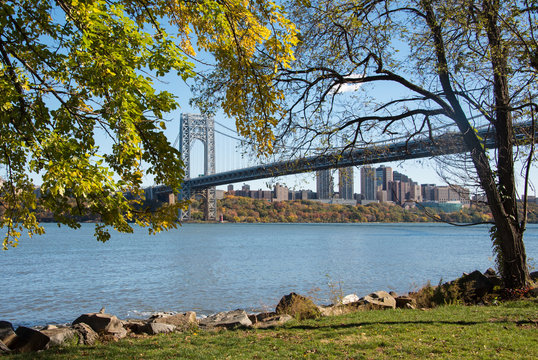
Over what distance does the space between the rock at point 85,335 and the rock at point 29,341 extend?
42 centimetres

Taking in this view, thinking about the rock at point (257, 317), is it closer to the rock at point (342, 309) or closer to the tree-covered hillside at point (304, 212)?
the rock at point (342, 309)

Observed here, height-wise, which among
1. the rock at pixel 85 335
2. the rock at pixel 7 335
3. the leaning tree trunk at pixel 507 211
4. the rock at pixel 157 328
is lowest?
the rock at pixel 157 328

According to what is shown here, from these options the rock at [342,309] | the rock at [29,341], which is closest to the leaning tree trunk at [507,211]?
the rock at [342,309]

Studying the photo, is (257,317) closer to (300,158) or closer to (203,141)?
(300,158)

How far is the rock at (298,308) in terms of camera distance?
7.37 metres

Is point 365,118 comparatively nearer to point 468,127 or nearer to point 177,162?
point 468,127

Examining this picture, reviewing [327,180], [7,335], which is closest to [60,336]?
[7,335]

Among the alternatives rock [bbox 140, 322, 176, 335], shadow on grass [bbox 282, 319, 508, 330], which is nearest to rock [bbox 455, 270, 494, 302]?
shadow on grass [bbox 282, 319, 508, 330]

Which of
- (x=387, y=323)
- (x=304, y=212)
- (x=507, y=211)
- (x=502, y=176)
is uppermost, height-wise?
(x=502, y=176)

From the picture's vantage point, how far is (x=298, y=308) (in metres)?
7.54

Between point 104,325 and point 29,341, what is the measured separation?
126 cm

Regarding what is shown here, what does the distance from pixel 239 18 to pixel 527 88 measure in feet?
18.5

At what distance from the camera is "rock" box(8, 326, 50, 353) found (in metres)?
5.92

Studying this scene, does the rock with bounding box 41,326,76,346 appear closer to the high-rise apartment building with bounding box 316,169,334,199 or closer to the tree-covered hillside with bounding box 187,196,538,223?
the high-rise apartment building with bounding box 316,169,334,199
